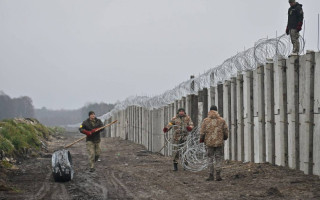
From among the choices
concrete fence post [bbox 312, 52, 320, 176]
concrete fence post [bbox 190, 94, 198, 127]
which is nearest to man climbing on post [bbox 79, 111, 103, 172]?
concrete fence post [bbox 190, 94, 198, 127]

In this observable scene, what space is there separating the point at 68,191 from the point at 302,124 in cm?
478

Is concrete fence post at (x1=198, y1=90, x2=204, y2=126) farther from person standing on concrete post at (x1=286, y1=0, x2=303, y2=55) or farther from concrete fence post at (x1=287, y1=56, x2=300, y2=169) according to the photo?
concrete fence post at (x1=287, y1=56, x2=300, y2=169)

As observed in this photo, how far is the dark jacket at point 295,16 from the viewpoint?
11.2 meters

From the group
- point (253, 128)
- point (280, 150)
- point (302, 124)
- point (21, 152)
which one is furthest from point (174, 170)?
point (21, 152)

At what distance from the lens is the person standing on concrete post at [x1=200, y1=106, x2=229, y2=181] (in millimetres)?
11076

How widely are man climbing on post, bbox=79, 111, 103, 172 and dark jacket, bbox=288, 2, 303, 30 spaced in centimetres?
580

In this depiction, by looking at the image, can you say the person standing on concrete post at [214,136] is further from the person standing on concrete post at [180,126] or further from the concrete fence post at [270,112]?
the person standing on concrete post at [180,126]

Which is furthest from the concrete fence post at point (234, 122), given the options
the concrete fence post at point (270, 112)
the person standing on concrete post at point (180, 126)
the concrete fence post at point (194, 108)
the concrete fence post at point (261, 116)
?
the concrete fence post at point (194, 108)

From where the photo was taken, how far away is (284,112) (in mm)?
10867

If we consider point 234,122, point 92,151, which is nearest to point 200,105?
point 234,122

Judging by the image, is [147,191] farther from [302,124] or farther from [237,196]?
[302,124]

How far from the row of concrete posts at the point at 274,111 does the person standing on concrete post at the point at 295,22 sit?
510 mm

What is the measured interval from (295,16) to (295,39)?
0.60 m

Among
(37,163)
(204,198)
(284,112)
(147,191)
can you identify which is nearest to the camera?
(204,198)
